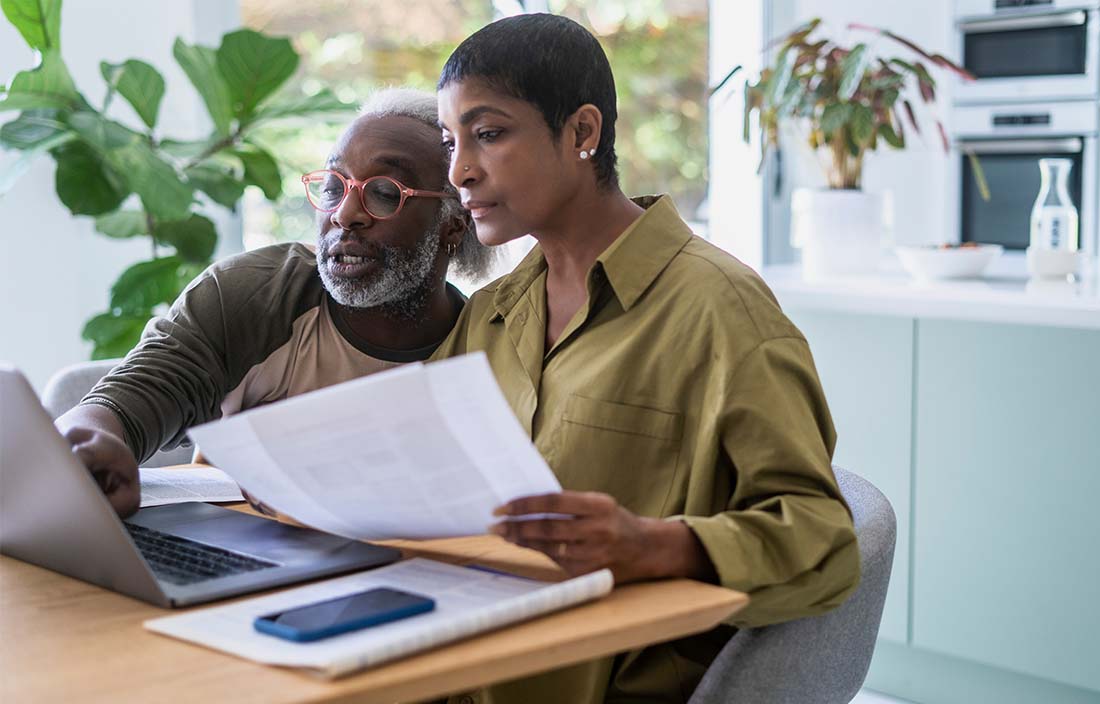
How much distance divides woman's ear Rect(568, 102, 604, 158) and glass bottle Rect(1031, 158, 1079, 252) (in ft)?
5.67

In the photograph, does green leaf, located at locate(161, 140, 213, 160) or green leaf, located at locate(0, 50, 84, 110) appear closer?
green leaf, located at locate(0, 50, 84, 110)

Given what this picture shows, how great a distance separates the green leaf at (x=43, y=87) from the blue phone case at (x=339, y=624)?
2021 millimetres

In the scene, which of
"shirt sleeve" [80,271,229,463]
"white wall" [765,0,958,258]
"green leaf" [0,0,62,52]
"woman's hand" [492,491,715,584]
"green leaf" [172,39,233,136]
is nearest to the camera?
"woman's hand" [492,491,715,584]

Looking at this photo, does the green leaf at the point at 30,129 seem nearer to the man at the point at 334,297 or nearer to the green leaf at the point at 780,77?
the man at the point at 334,297

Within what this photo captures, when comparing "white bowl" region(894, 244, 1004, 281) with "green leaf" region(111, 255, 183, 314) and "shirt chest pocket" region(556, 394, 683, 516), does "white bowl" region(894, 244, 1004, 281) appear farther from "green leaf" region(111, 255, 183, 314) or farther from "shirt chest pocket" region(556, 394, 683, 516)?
"shirt chest pocket" region(556, 394, 683, 516)

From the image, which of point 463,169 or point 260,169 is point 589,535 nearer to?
point 463,169

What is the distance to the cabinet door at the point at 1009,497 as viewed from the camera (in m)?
2.58

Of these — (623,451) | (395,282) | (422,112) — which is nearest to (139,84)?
(422,112)

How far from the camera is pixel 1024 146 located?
3352 mm

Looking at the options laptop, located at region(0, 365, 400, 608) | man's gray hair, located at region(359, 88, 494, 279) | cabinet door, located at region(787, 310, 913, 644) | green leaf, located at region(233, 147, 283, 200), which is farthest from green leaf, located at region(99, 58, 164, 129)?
laptop, located at region(0, 365, 400, 608)

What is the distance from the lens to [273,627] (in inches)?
35.5

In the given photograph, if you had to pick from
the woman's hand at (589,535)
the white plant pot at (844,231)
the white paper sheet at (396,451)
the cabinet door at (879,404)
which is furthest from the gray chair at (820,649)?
the white plant pot at (844,231)

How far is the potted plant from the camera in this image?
2.97m

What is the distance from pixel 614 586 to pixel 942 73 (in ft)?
9.24
